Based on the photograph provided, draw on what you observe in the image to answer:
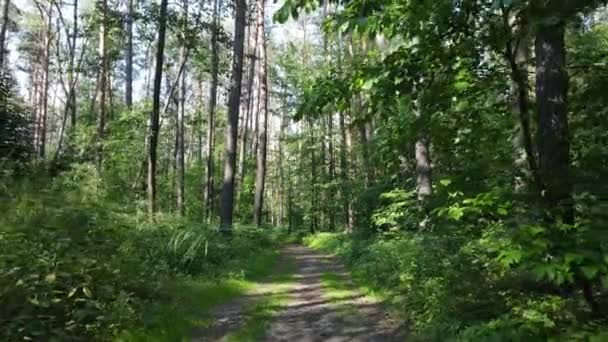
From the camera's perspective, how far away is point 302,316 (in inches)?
314

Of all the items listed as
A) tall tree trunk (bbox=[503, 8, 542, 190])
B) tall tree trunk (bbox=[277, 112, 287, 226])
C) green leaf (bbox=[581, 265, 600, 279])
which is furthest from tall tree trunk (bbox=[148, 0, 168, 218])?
tall tree trunk (bbox=[277, 112, 287, 226])

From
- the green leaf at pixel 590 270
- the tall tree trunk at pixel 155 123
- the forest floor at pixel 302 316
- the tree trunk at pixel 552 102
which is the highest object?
the tall tree trunk at pixel 155 123

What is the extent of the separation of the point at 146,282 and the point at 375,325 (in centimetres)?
326

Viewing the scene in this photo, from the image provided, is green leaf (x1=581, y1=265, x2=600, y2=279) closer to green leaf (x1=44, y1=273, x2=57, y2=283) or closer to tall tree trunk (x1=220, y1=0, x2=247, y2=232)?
green leaf (x1=44, y1=273, x2=57, y2=283)

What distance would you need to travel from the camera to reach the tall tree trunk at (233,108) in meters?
16.8

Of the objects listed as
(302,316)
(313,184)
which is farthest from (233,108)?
(313,184)

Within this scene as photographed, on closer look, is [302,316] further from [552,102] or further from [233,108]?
[233,108]

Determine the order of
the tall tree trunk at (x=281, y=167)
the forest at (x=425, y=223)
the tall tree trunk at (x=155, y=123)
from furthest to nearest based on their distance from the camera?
the tall tree trunk at (x=281, y=167) < the tall tree trunk at (x=155, y=123) < the forest at (x=425, y=223)

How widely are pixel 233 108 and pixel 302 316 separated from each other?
1019 centimetres

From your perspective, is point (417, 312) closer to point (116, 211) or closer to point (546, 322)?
point (546, 322)

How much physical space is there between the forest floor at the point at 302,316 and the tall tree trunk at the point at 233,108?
21.0 feet

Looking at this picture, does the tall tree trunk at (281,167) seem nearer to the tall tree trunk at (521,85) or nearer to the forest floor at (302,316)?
the forest floor at (302,316)

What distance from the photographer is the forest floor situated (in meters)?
6.76

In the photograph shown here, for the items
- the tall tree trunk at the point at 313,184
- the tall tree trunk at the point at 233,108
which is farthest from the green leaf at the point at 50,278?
the tall tree trunk at the point at 313,184
